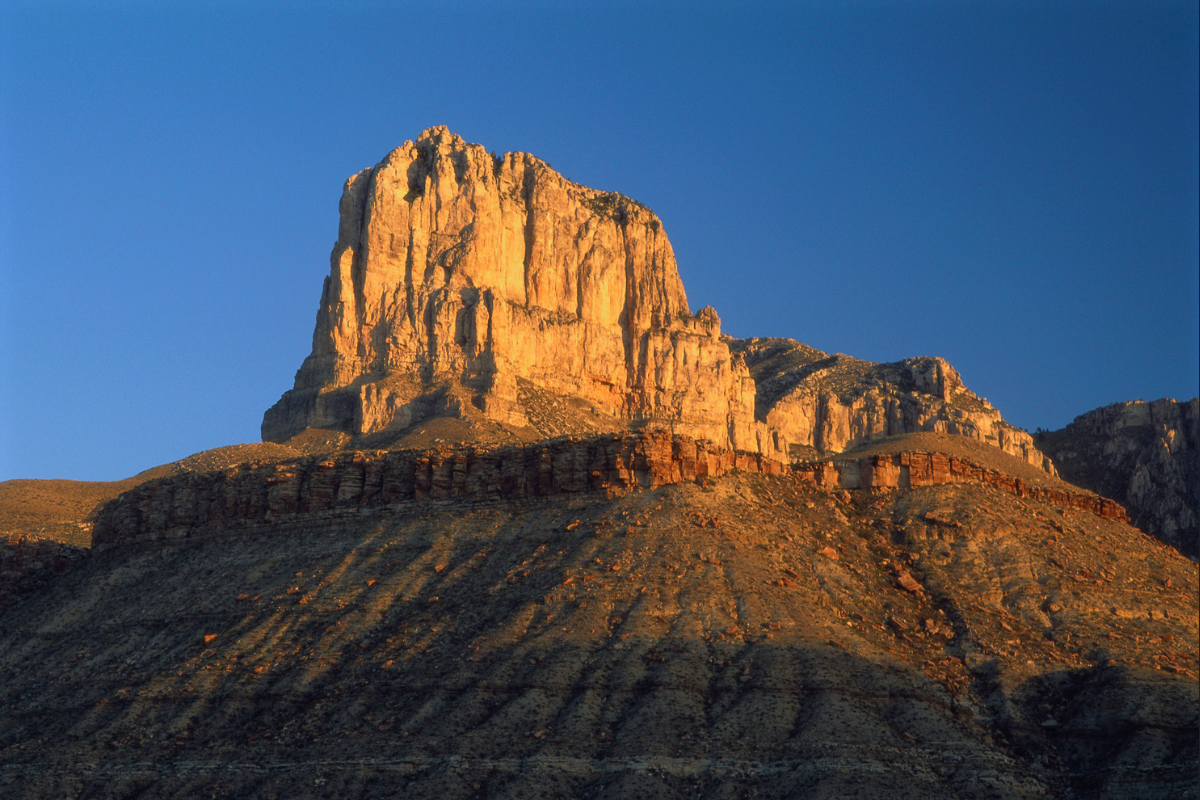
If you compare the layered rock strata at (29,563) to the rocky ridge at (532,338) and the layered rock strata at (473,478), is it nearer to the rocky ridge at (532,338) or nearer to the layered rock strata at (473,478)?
the layered rock strata at (473,478)

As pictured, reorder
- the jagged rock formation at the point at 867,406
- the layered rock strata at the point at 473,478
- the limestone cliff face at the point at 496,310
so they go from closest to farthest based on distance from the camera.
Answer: the layered rock strata at the point at 473,478 < the limestone cliff face at the point at 496,310 < the jagged rock formation at the point at 867,406

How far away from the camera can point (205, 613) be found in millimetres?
65500

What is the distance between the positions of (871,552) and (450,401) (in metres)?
69.2

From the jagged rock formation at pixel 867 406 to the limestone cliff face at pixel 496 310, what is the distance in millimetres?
8367

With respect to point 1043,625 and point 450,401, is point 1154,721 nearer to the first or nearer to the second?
point 1043,625

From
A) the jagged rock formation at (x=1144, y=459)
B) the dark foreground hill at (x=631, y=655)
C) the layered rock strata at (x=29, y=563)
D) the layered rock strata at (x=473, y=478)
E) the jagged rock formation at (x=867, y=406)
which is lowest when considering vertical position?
the dark foreground hill at (x=631, y=655)

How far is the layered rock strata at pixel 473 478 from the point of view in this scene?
67.8 meters

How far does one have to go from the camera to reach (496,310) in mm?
145500

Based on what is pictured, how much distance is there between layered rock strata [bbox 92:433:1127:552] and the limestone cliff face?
4964 cm

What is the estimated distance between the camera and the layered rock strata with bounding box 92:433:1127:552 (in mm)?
67812

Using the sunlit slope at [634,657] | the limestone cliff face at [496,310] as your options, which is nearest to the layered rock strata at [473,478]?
the sunlit slope at [634,657]

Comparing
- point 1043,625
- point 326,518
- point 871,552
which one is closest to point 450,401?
point 326,518

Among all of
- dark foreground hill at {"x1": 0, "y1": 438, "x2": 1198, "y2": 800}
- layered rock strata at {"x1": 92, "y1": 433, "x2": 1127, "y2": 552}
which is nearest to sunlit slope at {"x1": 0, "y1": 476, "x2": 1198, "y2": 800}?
dark foreground hill at {"x1": 0, "y1": 438, "x2": 1198, "y2": 800}

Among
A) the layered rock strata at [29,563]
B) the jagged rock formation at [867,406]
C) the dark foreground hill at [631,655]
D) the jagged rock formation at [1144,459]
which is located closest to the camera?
the dark foreground hill at [631,655]
